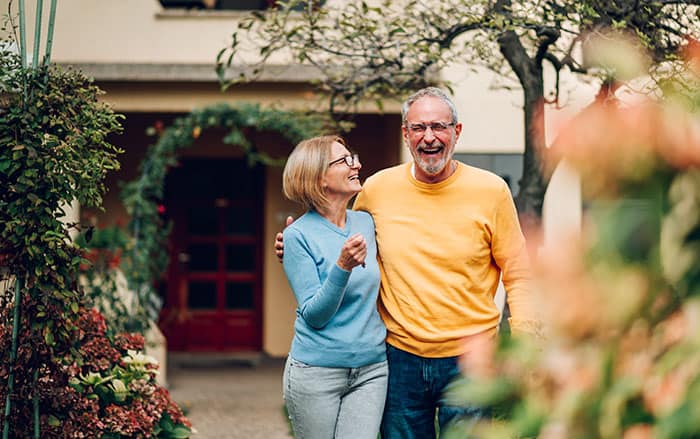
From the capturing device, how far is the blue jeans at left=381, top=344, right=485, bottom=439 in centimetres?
360

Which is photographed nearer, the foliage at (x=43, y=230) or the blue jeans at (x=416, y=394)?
the blue jeans at (x=416, y=394)

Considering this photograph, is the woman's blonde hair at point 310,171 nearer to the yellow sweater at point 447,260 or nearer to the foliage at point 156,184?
the yellow sweater at point 447,260

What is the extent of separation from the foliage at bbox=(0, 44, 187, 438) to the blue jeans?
5.31 feet

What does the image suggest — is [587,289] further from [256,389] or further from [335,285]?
[256,389]

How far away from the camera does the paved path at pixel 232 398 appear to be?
29.4 feet

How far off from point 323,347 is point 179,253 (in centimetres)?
→ 1012

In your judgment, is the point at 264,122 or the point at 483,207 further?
the point at 264,122

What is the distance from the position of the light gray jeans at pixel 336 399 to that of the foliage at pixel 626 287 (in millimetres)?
2286

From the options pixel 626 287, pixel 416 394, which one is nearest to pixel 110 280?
pixel 416 394

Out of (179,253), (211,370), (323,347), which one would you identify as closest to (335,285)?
(323,347)

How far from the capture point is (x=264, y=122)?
9531mm

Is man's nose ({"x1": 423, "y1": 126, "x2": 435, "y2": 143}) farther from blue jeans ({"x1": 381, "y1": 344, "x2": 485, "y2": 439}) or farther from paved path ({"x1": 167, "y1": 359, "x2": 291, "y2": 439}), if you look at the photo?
paved path ({"x1": 167, "y1": 359, "x2": 291, "y2": 439})

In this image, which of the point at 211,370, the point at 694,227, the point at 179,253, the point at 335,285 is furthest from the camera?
the point at 179,253

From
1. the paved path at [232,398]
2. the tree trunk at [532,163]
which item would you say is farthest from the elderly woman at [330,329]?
the paved path at [232,398]
